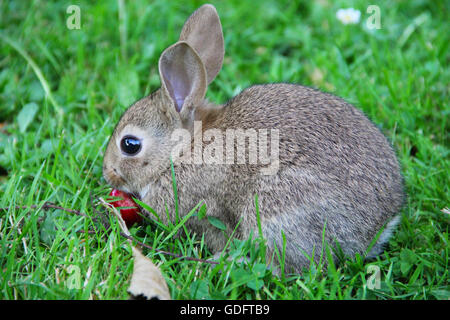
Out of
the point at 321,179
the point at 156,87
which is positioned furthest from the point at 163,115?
the point at 156,87

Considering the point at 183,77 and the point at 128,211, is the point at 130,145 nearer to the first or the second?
the point at 128,211

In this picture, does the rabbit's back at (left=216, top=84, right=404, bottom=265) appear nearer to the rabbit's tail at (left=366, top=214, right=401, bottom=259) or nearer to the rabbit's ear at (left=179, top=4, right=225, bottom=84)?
the rabbit's tail at (left=366, top=214, right=401, bottom=259)

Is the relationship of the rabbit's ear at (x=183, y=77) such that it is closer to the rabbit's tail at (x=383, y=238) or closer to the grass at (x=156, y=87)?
the grass at (x=156, y=87)

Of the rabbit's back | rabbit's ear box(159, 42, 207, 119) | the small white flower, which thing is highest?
the small white flower

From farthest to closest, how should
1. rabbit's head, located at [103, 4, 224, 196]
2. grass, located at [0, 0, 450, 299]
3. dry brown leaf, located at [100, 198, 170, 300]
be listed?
1. rabbit's head, located at [103, 4, 224, 196]
2. grass, located at [0, 0, 450, 299]
3. dry brown leaf, located at [100, 198, 170, 300]

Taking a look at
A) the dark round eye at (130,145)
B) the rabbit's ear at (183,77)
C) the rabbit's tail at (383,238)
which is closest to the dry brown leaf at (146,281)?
the dark round eye at (130,145)

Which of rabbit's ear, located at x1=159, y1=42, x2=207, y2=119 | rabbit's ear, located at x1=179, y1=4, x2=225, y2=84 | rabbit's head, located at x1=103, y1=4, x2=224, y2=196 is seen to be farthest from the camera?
rabbit's ear, located at x1=179, y1=4, x2=225, y2=84

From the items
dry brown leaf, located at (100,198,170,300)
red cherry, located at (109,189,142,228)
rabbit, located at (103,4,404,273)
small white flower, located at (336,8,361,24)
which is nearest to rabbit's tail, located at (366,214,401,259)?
rabbit, located at (103,4,404,273)
